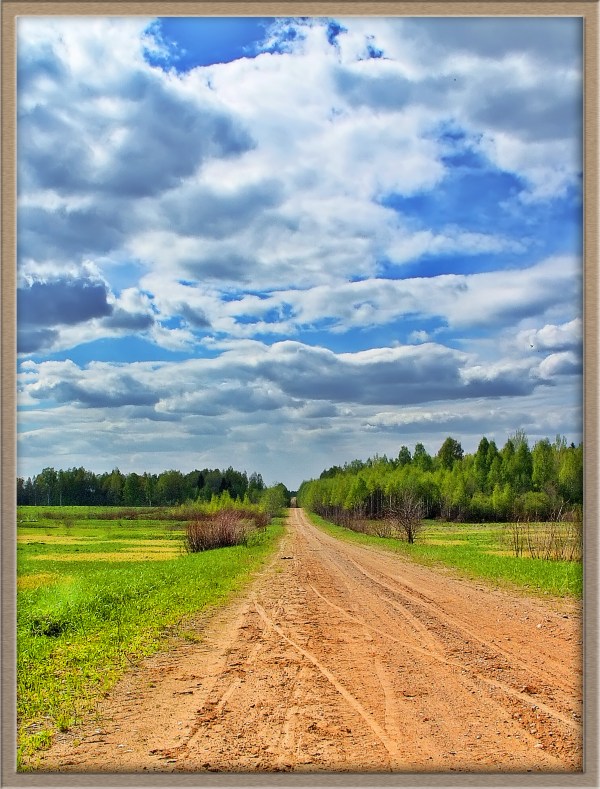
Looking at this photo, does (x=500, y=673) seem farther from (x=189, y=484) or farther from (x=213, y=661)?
(x=189, y=484)

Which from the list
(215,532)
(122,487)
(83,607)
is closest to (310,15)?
(122,487)

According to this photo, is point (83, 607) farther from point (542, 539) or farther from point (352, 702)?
point (542, 539)

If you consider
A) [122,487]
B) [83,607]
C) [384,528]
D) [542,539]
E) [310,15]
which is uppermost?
[310,15]

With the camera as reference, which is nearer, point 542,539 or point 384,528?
point 542,539


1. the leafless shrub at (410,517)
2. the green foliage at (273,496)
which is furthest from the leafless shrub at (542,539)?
the leafless shrub at (410,517)

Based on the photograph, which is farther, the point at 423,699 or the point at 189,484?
the point at 189,484

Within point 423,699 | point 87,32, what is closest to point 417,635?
point 423,699

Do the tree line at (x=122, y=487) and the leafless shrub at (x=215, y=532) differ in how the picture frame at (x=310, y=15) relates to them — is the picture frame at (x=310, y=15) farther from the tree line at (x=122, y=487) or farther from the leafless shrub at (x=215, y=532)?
the leafless shrub at (x=215, y=532)
